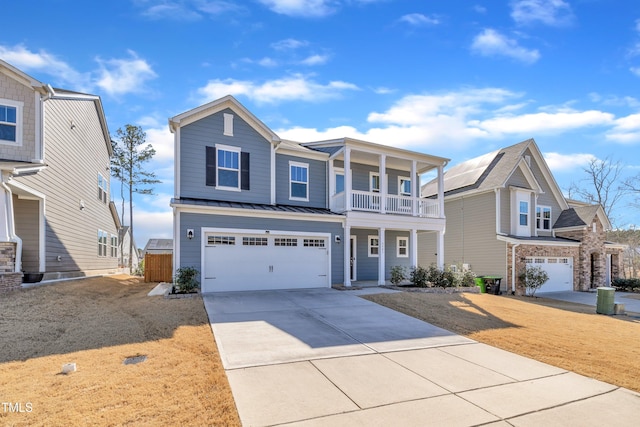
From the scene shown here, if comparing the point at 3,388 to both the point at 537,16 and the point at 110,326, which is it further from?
the point at 537,16

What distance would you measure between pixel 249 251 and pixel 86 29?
8.94 meters

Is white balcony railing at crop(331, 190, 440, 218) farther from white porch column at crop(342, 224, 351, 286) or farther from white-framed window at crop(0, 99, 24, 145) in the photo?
white-framed window at crop(0, 99, 24, 145)

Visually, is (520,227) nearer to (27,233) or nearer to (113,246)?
(27,233)

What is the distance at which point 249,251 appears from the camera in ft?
44.1

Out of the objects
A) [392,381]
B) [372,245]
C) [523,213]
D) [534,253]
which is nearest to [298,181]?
[372,245]

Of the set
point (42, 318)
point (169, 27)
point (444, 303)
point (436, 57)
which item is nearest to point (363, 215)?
point (444, 303)

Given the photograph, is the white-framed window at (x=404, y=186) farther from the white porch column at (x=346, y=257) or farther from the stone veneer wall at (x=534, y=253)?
the stone veneer wall at (x=534, y=253)

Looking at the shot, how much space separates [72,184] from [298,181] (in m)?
9.93

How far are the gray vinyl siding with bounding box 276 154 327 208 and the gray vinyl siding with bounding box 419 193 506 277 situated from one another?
10015 millimetres

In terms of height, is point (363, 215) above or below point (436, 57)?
below

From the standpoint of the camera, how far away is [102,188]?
2066 cm

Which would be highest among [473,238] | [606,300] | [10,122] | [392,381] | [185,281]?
[10,122]

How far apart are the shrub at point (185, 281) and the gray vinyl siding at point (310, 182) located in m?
4.92

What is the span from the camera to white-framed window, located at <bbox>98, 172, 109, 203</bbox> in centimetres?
2009
